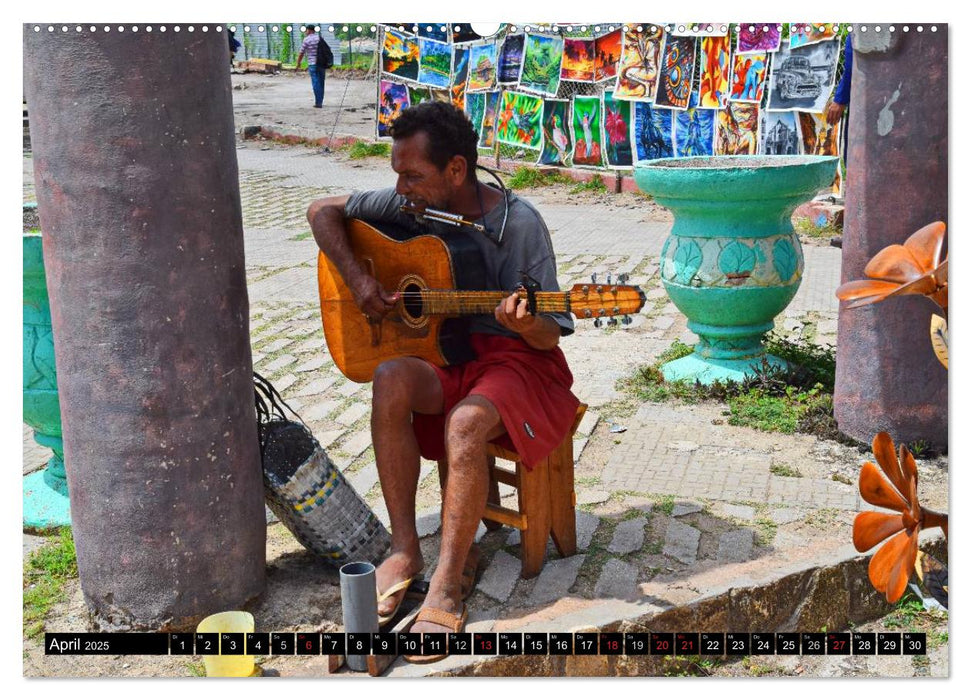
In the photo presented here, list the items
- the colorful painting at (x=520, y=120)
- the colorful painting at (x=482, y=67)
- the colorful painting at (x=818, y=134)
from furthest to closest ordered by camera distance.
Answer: the colorful painting at (x=482, y=67) < the colorful painting at (x=520, y=120) < the colorful painting at (x=818, y=134)

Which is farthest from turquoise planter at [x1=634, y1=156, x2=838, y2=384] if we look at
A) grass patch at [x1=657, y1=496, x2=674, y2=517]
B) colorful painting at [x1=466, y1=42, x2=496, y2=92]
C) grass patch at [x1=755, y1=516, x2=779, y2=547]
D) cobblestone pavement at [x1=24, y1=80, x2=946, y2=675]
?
colorful painting at [x1=466, y1=42, x2=496, y2=92]

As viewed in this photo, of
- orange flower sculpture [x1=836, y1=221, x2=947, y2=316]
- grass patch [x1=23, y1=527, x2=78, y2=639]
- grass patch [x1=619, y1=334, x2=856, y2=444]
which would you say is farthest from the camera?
grass patch [x1=619, y1=334, x2=856, y2=444]

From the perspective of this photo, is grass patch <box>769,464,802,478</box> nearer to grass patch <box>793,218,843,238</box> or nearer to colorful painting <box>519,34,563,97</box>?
grass patch <box>793,218,843,238</box>

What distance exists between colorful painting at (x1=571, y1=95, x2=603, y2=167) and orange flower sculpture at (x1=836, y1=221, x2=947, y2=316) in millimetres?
12045

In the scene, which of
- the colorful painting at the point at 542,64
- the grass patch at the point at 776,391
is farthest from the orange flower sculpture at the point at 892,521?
the colorful painting at the point at 542,64

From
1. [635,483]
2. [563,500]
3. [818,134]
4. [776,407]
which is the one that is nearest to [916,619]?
[635,483]

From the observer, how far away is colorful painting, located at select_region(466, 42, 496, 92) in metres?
14.8

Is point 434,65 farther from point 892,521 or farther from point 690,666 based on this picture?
point 892,521

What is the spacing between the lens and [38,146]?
320cm

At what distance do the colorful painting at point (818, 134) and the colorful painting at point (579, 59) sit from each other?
11.2 feet

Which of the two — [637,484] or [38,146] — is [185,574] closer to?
[38,146]

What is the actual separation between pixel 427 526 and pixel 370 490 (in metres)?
0.50

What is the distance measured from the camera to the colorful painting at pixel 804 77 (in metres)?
11.0

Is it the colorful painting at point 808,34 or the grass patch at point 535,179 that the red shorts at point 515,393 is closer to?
the colorful painting at point 808,34
